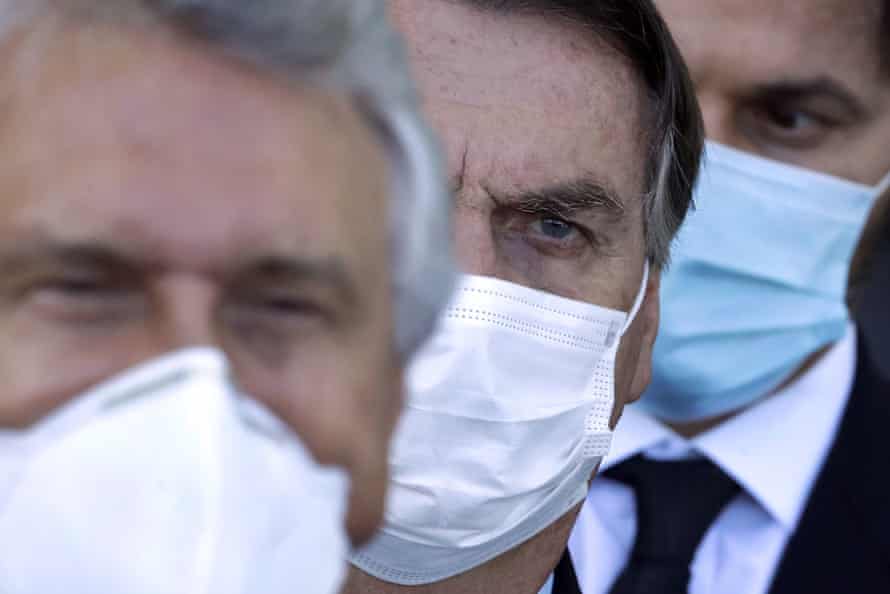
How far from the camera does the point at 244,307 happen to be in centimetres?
172

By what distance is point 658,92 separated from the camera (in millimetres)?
3213

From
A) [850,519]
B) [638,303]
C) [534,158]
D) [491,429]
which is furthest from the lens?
[850,519]

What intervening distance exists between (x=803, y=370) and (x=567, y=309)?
1.51 meters

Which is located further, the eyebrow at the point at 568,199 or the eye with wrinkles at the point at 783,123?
the eye with wrinkles at the point at 783,123

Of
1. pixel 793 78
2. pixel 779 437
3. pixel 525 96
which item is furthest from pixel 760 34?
pixel 525 96

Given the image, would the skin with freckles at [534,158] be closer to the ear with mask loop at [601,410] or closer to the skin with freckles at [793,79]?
the ear with mask loop at [601,410]

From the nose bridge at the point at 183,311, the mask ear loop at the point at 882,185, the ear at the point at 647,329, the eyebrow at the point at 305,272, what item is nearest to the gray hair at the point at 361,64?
the eyebrow at the point at 305,272

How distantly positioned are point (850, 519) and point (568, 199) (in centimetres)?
141

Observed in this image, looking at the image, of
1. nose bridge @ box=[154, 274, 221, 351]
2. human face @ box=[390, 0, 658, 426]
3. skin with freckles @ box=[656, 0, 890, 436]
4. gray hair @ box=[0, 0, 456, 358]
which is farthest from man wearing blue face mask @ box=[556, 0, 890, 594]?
nose bridge @ box=[154, 274, 221, 351]

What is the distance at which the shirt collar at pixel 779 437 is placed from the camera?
4.14 m

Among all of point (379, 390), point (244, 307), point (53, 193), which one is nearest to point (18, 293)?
point (53, 193)

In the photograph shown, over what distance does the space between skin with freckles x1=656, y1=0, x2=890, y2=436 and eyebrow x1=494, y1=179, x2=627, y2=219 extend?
1.16 metres

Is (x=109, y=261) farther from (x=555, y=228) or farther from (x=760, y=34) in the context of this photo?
(x=760, y=34)

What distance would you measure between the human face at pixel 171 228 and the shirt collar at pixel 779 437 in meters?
2.50
